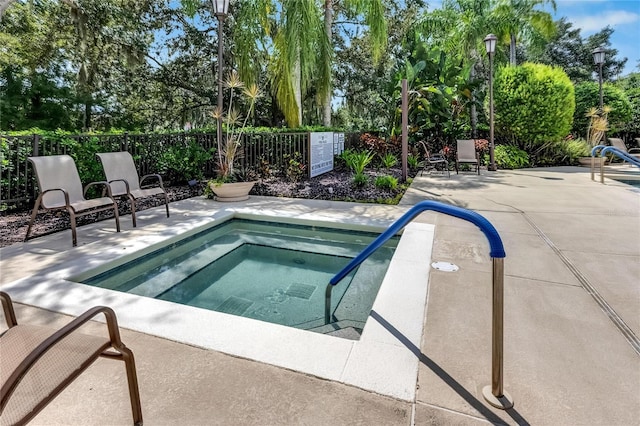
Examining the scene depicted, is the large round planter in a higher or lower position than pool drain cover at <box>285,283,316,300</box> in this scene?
higher

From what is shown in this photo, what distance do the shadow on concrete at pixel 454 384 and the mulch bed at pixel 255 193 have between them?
437 cm

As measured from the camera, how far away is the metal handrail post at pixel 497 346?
155 cm

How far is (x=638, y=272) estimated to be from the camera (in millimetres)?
3033

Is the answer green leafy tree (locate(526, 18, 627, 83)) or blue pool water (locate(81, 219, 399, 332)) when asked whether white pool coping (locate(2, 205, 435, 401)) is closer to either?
blue pool water (locate(81, 219, 399, 332))

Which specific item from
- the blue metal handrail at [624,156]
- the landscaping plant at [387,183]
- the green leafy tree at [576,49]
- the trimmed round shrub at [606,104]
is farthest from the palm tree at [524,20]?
the green leafy tree at [576,49]

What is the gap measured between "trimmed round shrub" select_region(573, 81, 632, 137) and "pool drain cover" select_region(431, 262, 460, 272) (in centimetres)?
1399

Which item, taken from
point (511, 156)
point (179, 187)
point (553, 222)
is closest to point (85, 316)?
point (553, 222)

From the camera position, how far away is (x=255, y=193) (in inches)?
291

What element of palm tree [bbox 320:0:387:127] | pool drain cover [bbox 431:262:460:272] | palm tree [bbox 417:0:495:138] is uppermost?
palm tree [bbox 417:0:495:138]

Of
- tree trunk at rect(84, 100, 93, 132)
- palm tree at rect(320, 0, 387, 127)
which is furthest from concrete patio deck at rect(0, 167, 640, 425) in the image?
tree trunk at rect(84, 100, 93, 132)

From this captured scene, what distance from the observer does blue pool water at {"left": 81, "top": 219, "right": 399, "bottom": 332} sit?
2.98 metres

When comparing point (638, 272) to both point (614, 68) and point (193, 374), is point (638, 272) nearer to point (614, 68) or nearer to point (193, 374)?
point (193, 374)

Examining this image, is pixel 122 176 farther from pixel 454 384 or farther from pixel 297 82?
pixel 297 82

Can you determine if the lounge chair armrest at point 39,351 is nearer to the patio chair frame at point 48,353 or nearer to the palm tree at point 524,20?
the patio chair frame at point 48,353
